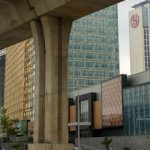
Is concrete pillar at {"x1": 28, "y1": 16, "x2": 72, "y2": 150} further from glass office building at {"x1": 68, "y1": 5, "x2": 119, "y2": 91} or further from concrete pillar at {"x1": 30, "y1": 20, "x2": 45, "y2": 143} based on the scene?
glass office building at {"x1": 68, "y1": 5, "x2": 119, "y2": 91}

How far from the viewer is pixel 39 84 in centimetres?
3269

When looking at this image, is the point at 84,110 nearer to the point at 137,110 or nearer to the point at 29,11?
the point at 137,110

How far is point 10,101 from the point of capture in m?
178

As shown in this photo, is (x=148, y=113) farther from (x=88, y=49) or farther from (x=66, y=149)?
(x=88, y=49)

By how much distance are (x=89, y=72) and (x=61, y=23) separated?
123 metres

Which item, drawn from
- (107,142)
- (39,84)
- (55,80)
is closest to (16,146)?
(107,142)

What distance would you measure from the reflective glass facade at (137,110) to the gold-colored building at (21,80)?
58700 mm

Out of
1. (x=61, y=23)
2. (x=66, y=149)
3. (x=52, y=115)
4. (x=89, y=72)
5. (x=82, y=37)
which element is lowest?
(x=66, y=149)

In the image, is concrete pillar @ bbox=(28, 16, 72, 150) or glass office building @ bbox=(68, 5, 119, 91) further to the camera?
glass office building @ bbox=(68, 5, 119, 91)

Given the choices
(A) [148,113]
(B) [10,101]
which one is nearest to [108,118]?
(A) [148,113]

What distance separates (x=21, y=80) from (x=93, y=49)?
28.6 m

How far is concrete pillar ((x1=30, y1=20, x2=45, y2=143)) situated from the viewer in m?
32.2

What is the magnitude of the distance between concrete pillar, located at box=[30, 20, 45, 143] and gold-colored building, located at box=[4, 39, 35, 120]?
113 meters

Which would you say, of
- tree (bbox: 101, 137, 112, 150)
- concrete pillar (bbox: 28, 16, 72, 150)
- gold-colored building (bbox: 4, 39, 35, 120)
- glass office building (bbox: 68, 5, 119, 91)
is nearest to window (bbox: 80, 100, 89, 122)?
tree (bbox: 101, 137, 112, 150)
